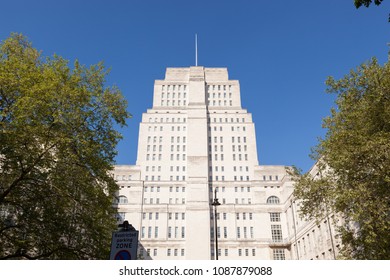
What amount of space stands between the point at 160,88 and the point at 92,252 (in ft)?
301

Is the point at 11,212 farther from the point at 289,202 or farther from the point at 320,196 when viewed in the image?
the point at 289,202

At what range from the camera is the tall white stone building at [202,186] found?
7369 centimetres

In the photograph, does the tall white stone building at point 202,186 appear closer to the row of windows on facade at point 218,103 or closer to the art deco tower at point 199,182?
the row of windows on facade at point 218,103

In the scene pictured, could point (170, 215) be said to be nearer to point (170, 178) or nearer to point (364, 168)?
point (170, 178)

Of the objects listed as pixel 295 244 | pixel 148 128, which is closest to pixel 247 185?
pixel 295 244

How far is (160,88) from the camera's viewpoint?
106m

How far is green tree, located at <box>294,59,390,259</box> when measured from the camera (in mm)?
18906

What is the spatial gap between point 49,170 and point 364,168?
19.9m

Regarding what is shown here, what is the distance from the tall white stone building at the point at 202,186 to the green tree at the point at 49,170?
47528 millimetres

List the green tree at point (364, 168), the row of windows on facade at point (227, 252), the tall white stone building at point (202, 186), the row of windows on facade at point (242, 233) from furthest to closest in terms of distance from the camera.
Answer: the row of windows on facade at point (242, 233)
the tall white stone building at point (202, 186)
the row of windows on facade at point (227, 252)
the green tree at point (364, 168)

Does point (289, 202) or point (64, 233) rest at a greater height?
point (289, 202)

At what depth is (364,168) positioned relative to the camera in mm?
20703

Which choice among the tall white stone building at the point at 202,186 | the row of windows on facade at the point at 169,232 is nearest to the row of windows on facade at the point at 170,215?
the tall white stone building at the point at 202,186

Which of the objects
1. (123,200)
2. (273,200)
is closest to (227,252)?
(273,200)
